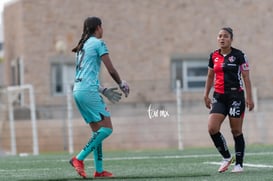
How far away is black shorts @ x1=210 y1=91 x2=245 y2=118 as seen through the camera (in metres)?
12.3

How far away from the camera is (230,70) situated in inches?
483

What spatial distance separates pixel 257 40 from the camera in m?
34.8

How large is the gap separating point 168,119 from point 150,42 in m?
7.46

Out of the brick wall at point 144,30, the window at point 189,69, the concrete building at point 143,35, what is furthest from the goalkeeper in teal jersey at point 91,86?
the window at point 189,69

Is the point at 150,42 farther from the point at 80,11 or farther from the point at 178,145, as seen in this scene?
the point at 178,145

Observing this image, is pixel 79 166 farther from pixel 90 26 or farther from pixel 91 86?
pixel 90 26

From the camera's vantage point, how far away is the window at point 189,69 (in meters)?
34.0

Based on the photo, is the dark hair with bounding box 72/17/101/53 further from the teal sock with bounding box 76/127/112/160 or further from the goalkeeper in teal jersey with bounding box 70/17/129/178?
the teal sock with bounding box 76/127/112/160

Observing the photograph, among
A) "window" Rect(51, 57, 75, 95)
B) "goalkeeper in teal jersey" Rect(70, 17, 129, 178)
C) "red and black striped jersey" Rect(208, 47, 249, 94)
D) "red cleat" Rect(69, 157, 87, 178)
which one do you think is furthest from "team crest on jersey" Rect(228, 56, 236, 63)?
"window" Rect(51, 57, 75, 95)

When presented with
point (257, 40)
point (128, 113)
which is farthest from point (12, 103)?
point (257, 40)

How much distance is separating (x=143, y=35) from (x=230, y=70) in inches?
876

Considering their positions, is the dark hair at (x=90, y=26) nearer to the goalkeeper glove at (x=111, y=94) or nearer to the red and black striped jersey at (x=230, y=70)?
the goalkeeper glove at (x=111, y=94)

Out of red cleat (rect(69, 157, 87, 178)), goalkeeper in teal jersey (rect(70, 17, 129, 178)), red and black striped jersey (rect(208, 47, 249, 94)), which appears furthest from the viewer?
red and black striped jersey (rect(208, 47, 249, 94))

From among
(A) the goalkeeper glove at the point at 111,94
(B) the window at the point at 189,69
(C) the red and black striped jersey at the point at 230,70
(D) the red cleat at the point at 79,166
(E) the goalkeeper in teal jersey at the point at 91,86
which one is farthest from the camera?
(B) the window at the point at 189,69
